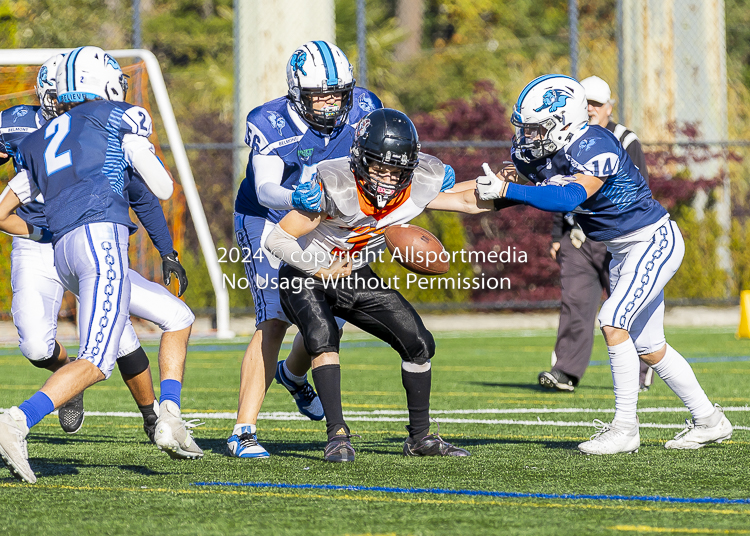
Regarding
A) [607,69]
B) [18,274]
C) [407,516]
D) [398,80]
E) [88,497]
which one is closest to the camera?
[407,516]

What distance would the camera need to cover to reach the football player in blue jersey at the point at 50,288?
5.19 meters

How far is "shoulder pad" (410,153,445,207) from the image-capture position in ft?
16.4

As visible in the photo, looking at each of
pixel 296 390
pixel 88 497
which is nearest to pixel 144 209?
pixel 296 390

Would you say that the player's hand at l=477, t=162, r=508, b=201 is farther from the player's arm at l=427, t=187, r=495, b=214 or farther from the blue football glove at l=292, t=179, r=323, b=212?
the blue football glove at l=292, t=179, r=323, b=212

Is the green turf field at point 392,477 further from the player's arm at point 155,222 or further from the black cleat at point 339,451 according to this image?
the player's arm at point 155,222

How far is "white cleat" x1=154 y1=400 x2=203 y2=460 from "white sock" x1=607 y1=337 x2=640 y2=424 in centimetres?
190

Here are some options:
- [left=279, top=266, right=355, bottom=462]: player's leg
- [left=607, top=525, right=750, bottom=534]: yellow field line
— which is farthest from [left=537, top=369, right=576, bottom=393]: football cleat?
[left=607, top=525, right=750, bottom=534]: yellow field line

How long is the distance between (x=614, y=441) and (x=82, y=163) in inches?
101

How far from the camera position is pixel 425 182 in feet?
16.5

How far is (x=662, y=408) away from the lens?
6.70 m

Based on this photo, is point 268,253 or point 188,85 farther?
point 188,85

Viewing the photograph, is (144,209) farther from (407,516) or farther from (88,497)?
(407,516)

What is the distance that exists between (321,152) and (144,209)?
34.1 inches

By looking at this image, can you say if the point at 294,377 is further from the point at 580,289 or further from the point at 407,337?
the point at 580,289
